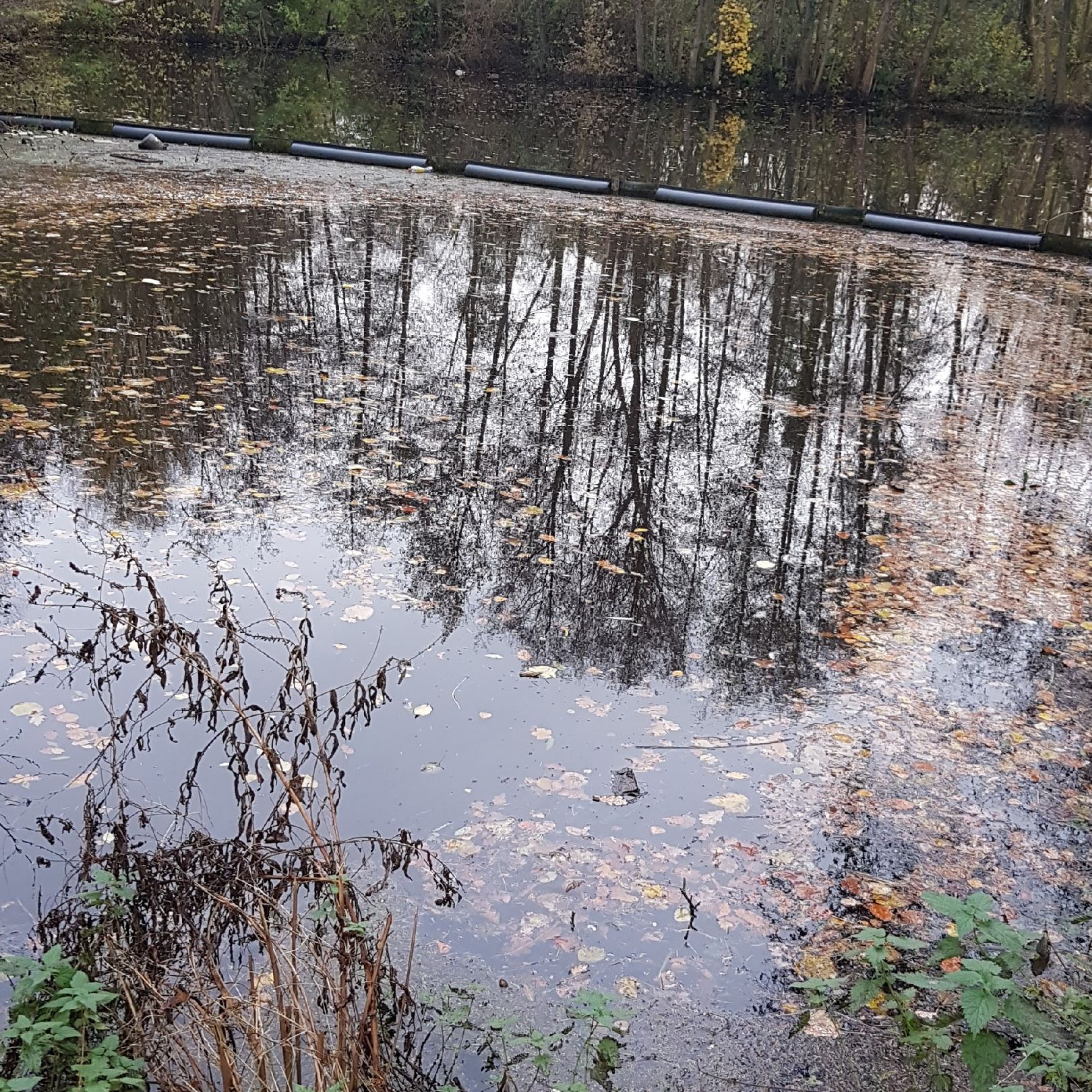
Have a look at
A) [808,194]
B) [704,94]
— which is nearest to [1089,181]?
[808,194]

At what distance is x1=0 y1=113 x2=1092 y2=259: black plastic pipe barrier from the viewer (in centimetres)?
1703

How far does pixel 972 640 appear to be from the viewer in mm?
5668

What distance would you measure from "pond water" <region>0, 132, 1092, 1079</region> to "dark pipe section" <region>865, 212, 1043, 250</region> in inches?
222

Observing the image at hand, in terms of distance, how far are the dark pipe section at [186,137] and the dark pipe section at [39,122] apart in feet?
2.37

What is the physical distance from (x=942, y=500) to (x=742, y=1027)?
4958mm

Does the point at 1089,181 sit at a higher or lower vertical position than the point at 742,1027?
higher

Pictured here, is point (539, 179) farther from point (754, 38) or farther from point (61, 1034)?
point (754, 38)

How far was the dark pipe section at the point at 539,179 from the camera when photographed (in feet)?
61.1

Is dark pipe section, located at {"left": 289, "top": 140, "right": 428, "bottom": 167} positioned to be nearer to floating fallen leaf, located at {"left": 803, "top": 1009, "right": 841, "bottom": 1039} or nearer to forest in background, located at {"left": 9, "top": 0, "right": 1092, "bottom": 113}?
floating fallen leaf, located at {"left": 803, "top": 1009, "right": 841, "bottom": 1039}

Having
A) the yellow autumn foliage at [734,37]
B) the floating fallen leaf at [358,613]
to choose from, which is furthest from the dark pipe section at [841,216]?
the yellow autumn foliage at [734,37]

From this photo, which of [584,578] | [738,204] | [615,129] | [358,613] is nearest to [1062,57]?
[615,129]

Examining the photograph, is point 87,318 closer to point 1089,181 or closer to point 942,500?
point 942,500

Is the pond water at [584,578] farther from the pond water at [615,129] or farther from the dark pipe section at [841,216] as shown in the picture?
the pond water at [615,129]

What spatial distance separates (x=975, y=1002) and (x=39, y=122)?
20753mm
